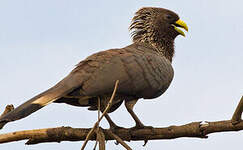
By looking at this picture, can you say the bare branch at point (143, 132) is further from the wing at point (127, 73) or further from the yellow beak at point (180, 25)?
the yellow beak at point (180, 25)

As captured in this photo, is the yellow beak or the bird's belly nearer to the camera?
the bird's belly

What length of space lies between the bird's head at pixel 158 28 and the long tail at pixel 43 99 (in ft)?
6.43

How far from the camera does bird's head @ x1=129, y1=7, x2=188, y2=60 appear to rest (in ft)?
21.3

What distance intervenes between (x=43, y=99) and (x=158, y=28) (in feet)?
8.83

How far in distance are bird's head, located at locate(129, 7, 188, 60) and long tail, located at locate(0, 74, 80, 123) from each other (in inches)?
77.2

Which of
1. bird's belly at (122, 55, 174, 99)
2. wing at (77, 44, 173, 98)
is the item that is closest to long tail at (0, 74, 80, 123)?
wing at (77, 44, 173, 98)

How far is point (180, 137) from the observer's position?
4.19 metres

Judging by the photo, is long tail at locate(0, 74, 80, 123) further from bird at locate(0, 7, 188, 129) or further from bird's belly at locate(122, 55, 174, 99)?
bird's belly at locate(122, 55, 174, 99)

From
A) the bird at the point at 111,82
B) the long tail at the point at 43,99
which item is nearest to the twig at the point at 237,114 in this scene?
the bird at the point at 111,82

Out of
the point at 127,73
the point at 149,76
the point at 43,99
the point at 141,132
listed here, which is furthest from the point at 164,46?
the point at 43,99

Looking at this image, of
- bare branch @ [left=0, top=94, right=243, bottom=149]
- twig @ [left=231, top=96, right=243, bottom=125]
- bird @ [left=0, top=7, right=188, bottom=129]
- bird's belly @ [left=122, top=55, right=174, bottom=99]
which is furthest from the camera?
bird's belly @ [left=122, top=55, right=174, bottom=99]

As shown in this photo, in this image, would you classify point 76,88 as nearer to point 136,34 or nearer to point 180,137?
point 180,137

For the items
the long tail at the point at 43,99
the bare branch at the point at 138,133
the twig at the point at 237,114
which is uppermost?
the long tail at the point at 43,99

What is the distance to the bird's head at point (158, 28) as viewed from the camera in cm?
A: 648
